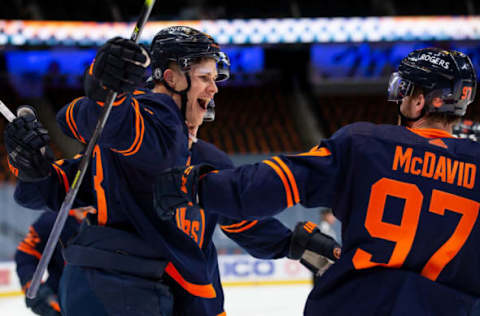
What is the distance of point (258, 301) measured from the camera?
5.84 metres

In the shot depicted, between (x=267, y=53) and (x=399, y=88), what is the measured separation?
11.8 metres

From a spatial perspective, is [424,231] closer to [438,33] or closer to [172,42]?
[172,42]

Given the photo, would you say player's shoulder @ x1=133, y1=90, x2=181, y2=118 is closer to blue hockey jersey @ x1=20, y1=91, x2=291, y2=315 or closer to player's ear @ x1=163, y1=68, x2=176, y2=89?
blue hockey jersey @ x1=20, y1=91, x2=291, y2=315

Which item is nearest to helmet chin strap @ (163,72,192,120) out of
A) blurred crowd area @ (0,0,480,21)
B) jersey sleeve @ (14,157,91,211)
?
jersey sleeve @ (14,157,91,211)

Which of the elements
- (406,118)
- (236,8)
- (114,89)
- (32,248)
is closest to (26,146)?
(114,89)

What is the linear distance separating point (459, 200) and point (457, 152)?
0.13m

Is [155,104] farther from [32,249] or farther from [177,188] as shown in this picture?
[32,249]

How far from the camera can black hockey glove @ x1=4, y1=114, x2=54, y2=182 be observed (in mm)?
2000

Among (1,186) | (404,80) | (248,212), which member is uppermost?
(404,80)

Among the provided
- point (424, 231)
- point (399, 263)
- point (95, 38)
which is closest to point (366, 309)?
point (399, 263)

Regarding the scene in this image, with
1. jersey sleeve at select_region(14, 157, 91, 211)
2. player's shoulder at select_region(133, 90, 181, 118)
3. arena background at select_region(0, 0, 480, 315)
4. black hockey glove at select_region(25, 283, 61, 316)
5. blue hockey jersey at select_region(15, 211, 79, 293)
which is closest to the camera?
player's shoulder at select_region(133, 90, 181, 118)

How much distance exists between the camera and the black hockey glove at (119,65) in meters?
1.59

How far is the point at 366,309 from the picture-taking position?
5.24 feet

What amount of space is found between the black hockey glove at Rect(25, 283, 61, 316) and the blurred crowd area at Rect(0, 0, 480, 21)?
9650mm
